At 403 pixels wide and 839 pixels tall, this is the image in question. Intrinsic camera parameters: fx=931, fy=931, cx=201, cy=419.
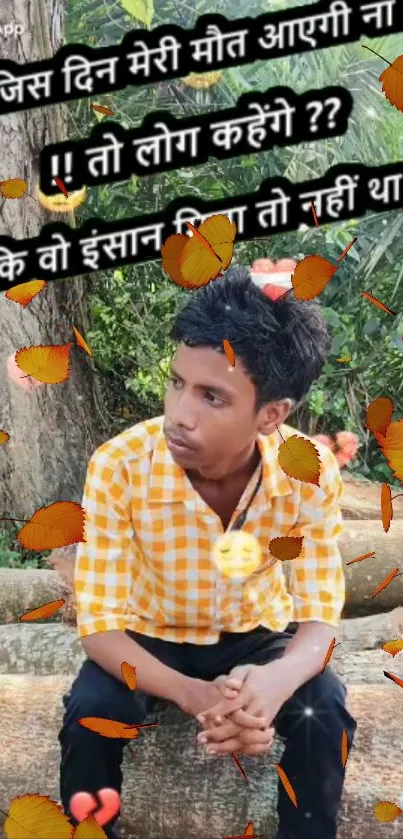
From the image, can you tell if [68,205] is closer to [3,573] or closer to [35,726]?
[3,573]

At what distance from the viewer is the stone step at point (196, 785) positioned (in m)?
1.35

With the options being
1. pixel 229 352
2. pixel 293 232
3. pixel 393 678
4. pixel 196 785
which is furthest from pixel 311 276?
pixel 196 785

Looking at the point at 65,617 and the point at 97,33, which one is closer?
the point at 97,33

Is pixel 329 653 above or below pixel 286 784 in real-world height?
above

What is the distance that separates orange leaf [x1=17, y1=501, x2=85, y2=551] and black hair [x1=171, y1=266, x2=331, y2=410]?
0.99 ft

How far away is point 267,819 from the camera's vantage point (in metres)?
1.35

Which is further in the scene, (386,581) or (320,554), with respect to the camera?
(386,581)

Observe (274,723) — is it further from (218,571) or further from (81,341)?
(81,341)

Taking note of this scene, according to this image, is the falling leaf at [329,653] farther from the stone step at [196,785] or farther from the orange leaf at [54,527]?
the orange leaf at [54,527]

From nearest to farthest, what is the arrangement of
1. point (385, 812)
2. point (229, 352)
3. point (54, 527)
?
point (229, 352) → point (385, 812) → point (54, 527)

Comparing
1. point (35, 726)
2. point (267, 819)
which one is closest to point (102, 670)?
point (35, 726)

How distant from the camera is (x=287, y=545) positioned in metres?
1.34

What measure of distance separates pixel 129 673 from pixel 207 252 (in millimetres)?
613

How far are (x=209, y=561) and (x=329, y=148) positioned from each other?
0.64m
